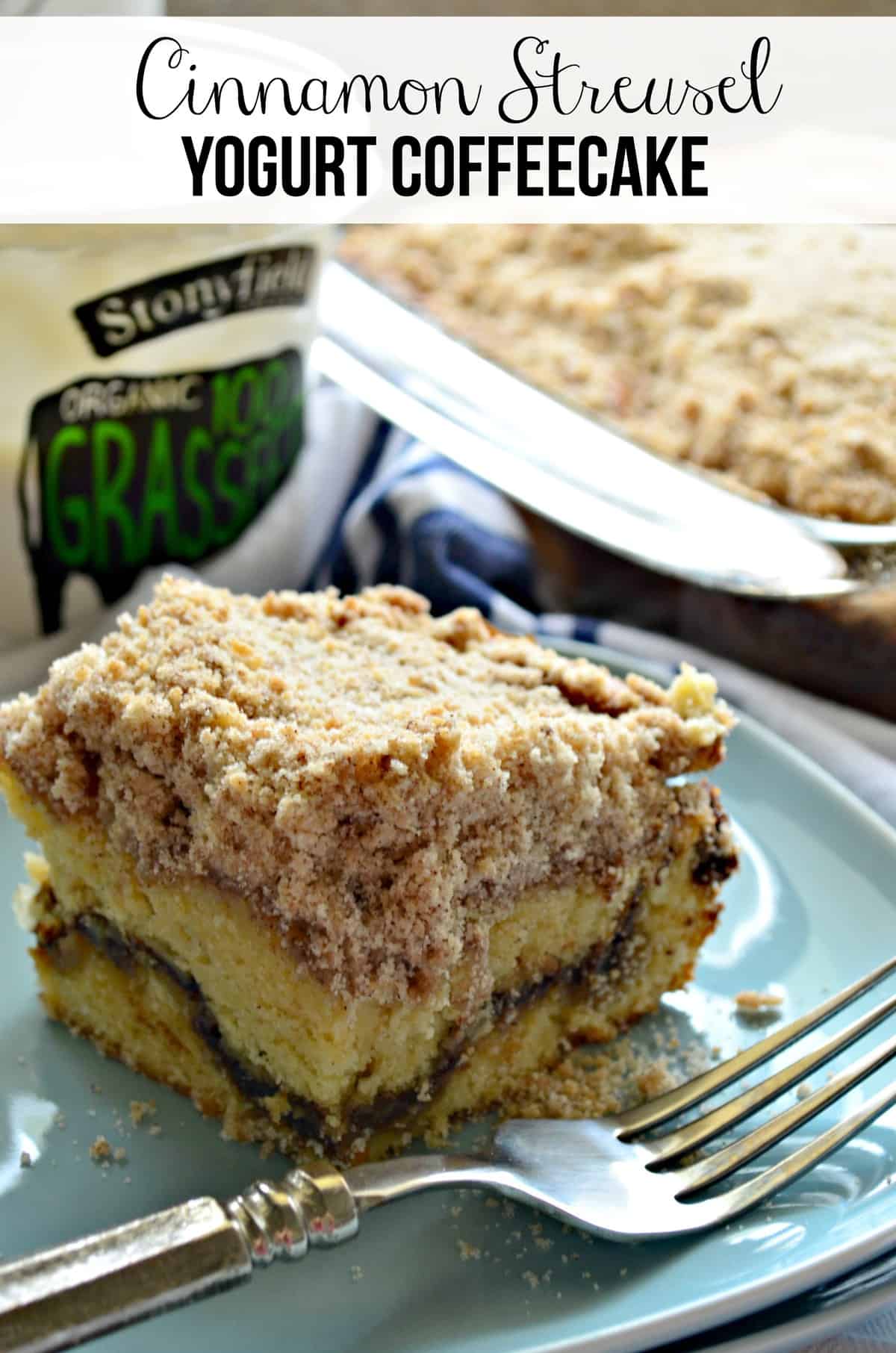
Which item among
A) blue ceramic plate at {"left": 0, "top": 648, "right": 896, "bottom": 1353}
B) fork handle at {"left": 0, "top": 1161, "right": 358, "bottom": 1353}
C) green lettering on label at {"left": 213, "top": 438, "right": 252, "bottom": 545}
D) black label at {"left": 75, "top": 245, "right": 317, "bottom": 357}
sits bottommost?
blue ceramic plate at {"left": 0, "top": 648, "right": 896, "bottom": 1353}

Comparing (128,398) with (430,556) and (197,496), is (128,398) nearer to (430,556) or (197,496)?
(197,496)

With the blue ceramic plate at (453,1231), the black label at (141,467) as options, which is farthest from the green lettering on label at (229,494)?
the blue ceramic plate at (453,1231)

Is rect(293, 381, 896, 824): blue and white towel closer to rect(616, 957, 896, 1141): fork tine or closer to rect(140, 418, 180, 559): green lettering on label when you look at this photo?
rect(140, 418, 180, 559): green lettering on label

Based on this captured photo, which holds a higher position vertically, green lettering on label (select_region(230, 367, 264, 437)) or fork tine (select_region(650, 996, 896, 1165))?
green lettering on label (select_region(230, 367, 264, 437))

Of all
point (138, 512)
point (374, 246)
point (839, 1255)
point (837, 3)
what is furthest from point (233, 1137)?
point (837, 3)

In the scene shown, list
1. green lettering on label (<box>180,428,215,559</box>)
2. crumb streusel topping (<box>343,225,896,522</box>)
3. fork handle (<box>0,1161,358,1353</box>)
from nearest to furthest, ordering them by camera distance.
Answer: fork handle (<box>0,1161,358,1353</box>), green lettering on label (<box>180,428,215,559</box>), crumb streusel topping (<box>343,225,896,522</box>)

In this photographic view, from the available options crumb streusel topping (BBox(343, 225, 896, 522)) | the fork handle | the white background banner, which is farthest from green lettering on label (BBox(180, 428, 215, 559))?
the fork handle

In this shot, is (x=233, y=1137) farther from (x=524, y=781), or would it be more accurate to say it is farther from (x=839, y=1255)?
(x=839, y=1255)
